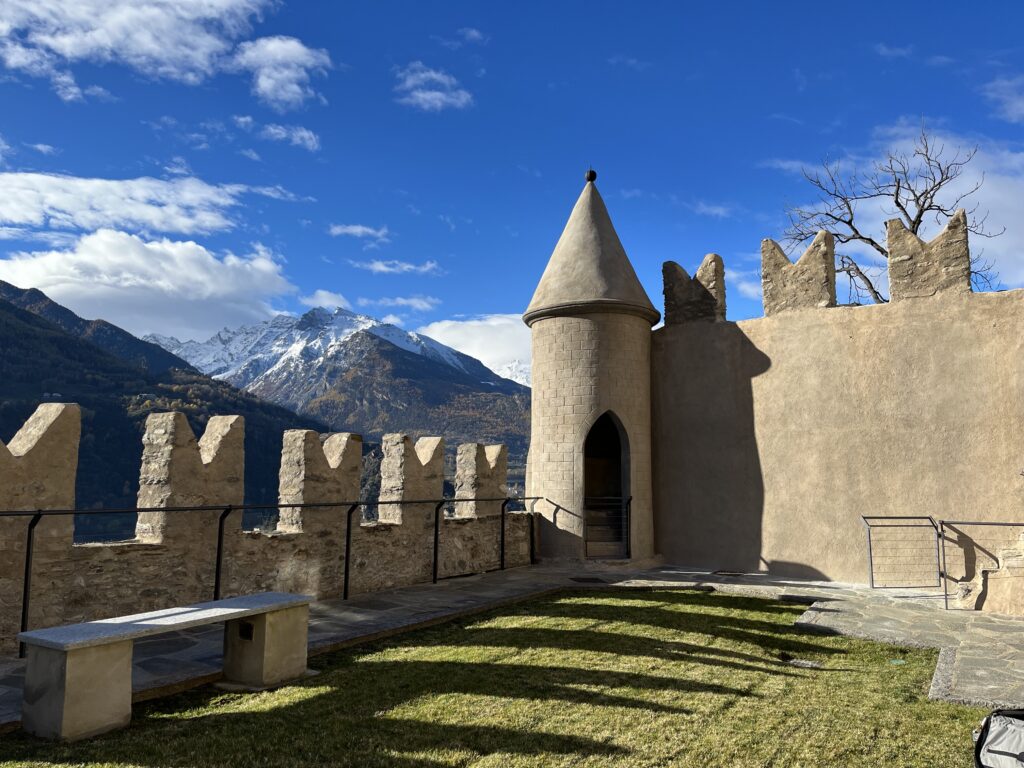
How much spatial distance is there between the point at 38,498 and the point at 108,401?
6938cm

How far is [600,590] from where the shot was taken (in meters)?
10.2

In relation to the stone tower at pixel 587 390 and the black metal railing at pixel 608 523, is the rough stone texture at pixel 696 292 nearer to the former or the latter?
the stone tower at pixel 587 390

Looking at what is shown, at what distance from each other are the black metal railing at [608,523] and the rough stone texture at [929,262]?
216 inches

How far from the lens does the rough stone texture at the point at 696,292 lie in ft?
44.3

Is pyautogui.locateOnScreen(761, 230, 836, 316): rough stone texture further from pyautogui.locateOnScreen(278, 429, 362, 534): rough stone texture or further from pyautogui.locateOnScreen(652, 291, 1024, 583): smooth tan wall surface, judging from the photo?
pyautogui.locateOnScreen(278, 429, 362, 534): rough stone texture

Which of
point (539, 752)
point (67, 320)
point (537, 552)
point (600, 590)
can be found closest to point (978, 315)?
point (600, 590)

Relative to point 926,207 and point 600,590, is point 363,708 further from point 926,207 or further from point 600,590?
point 926,207

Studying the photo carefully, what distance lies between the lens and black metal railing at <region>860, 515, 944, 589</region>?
35.6ft

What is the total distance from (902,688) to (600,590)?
4.89 metres

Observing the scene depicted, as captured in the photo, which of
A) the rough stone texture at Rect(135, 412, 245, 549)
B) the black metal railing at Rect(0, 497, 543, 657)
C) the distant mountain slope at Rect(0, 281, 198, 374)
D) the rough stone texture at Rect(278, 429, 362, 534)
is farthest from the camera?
the distant mountain slope at Rect(0, 281, 198, 374)

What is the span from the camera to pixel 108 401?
223ft

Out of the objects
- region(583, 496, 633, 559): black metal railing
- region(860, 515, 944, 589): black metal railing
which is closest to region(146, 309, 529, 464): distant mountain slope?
region(583, 496, 633, 559): black metal railing

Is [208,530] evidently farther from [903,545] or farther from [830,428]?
[903,545]

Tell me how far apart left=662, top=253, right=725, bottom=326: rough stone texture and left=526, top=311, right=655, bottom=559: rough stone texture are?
31.8 inches
